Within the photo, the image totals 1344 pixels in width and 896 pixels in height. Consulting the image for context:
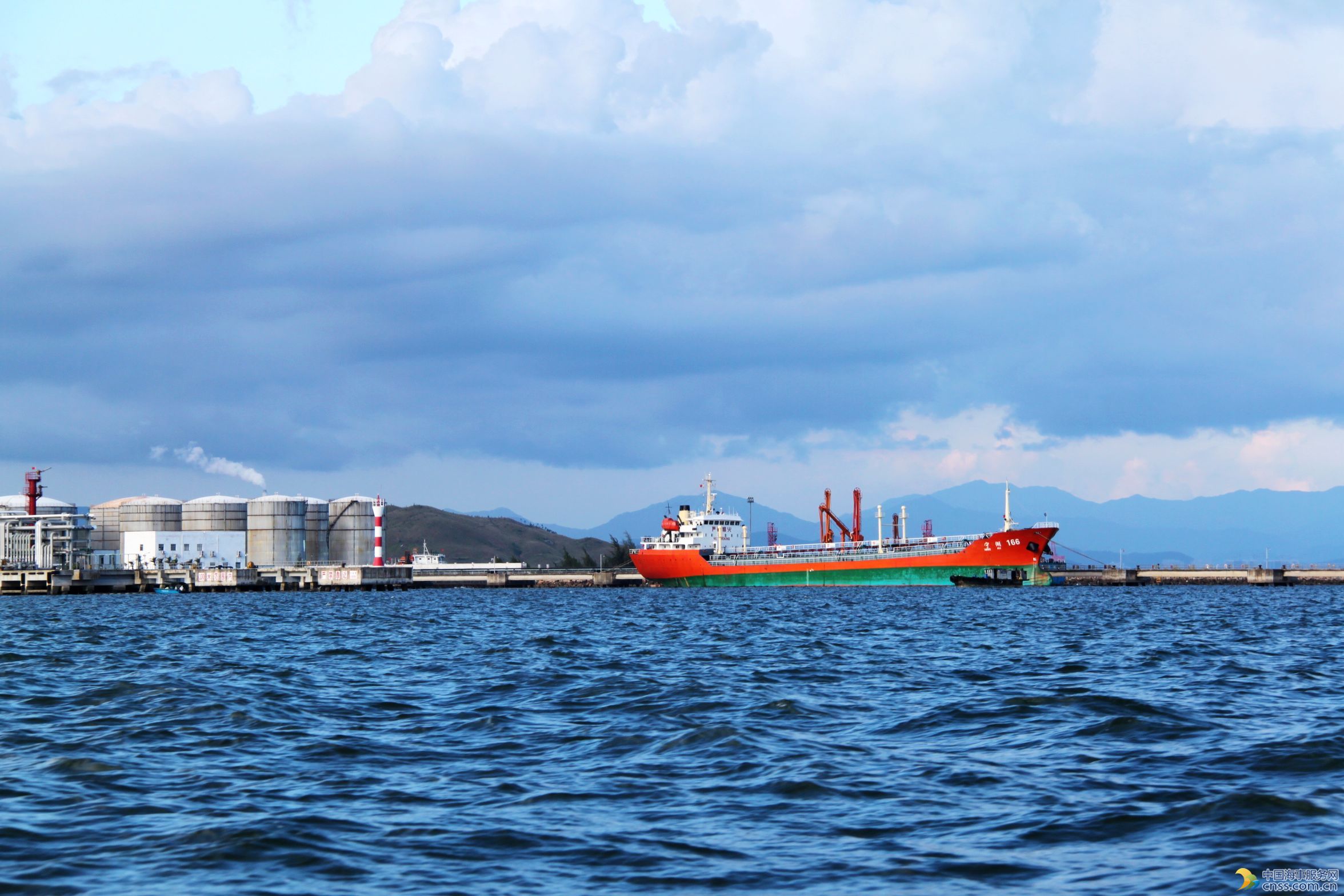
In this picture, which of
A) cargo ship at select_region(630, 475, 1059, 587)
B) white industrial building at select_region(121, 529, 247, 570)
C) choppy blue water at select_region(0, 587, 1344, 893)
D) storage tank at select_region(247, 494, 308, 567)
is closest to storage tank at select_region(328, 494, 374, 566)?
storage tank at select_region(247, 494, 308, 567)

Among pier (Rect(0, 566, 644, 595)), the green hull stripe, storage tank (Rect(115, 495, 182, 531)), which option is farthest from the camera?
storage tank (Rect(115, 495, 182, 531))

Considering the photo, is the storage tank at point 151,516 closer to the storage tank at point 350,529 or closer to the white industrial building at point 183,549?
the white industrial building at point 183,549

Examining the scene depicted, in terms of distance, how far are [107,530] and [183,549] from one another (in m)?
31.0

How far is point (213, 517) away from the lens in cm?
16538

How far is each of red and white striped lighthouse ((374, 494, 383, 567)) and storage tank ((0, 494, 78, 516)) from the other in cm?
3960

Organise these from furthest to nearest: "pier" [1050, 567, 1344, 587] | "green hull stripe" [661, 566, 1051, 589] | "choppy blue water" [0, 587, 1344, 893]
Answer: "pier" [1050, 567, 1344, 587] → "green hull stripe" [661, 566, 1051, 589] → "choppy blue water" [0, 587, 1344, 893]

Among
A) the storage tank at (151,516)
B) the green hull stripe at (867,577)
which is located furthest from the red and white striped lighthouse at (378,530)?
the green hull stripe at (867,577)

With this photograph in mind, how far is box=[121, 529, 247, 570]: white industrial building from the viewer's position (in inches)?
6112

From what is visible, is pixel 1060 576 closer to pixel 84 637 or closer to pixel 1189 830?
pixel 84 637

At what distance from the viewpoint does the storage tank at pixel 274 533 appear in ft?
542

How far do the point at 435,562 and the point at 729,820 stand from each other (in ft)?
587

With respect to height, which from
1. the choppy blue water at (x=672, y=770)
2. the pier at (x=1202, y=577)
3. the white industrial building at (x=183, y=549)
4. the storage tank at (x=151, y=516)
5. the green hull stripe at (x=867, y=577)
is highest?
the storage tank at (x=151, y=516)

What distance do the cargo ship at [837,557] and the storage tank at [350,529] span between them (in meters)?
45.7

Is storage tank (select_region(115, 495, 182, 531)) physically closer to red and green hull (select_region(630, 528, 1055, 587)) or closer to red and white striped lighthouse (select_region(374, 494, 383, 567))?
red and white striped lighthouse (select_region(374, 494, 383, 567))
